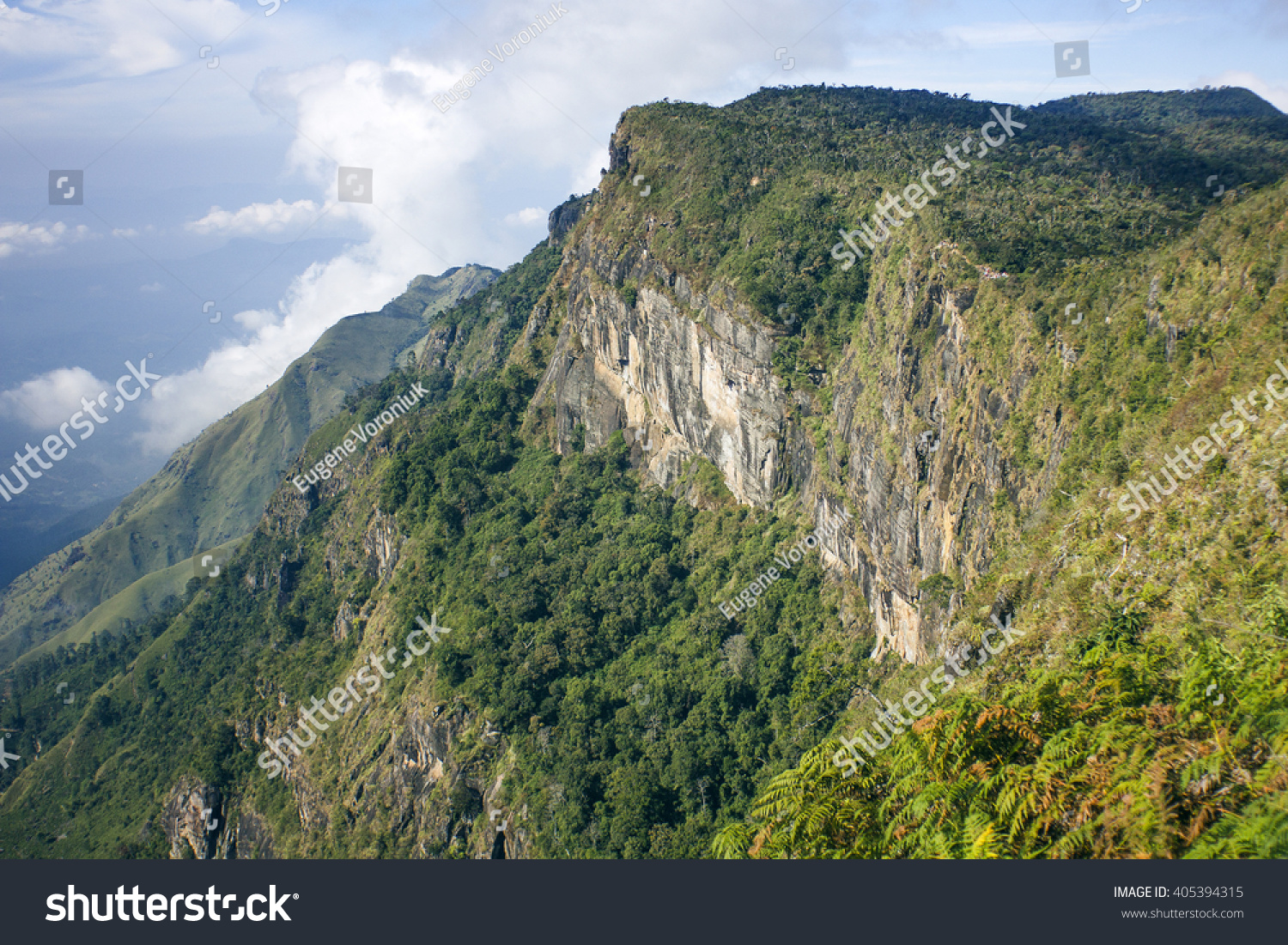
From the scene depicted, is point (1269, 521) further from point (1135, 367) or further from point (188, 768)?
point (188, 768)

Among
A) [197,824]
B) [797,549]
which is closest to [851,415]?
[797,549]

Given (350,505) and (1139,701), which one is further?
(350,505)

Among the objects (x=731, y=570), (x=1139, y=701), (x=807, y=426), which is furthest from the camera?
(x=731, y=570)

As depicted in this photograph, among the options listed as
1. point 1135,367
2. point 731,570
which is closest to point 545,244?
point 731,570

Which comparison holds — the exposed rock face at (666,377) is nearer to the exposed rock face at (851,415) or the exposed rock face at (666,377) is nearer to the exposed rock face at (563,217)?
the exposed rock face at (851,415)

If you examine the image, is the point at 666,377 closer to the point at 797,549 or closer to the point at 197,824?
the point at 797,549

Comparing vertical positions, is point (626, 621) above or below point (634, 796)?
above

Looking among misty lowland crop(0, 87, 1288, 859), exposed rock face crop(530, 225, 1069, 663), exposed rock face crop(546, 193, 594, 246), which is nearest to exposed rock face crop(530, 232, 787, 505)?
exposed rock face crop(530, 225, 1069, 663)
